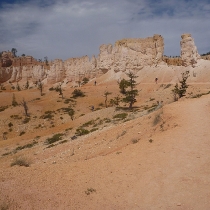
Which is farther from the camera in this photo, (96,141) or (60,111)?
(60,111)

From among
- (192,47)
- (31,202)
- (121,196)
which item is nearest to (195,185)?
(121,196)

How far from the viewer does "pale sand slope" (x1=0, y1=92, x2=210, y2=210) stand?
6.07 m

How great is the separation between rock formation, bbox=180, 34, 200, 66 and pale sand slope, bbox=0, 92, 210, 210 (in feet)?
125

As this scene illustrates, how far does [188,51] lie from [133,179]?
141ft

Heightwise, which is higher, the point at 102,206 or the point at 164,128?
the point at 164,128

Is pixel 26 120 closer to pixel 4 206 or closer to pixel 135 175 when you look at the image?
pixel 135 175

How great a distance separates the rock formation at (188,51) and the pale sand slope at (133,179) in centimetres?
3806

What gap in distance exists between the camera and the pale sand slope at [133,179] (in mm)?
6066

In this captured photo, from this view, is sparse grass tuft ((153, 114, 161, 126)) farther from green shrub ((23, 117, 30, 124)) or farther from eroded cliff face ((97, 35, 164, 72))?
eroded cliff face ((97, 35, 164, 72))

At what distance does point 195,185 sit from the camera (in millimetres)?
6566

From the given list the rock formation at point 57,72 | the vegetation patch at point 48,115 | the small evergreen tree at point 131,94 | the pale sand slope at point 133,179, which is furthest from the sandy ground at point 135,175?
the rock formation at point 57,72

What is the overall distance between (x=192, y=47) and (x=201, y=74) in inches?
234

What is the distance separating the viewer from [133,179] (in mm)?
7352

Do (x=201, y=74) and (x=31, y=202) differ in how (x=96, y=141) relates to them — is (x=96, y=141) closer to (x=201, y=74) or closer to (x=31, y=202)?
(x=31, y=202)
